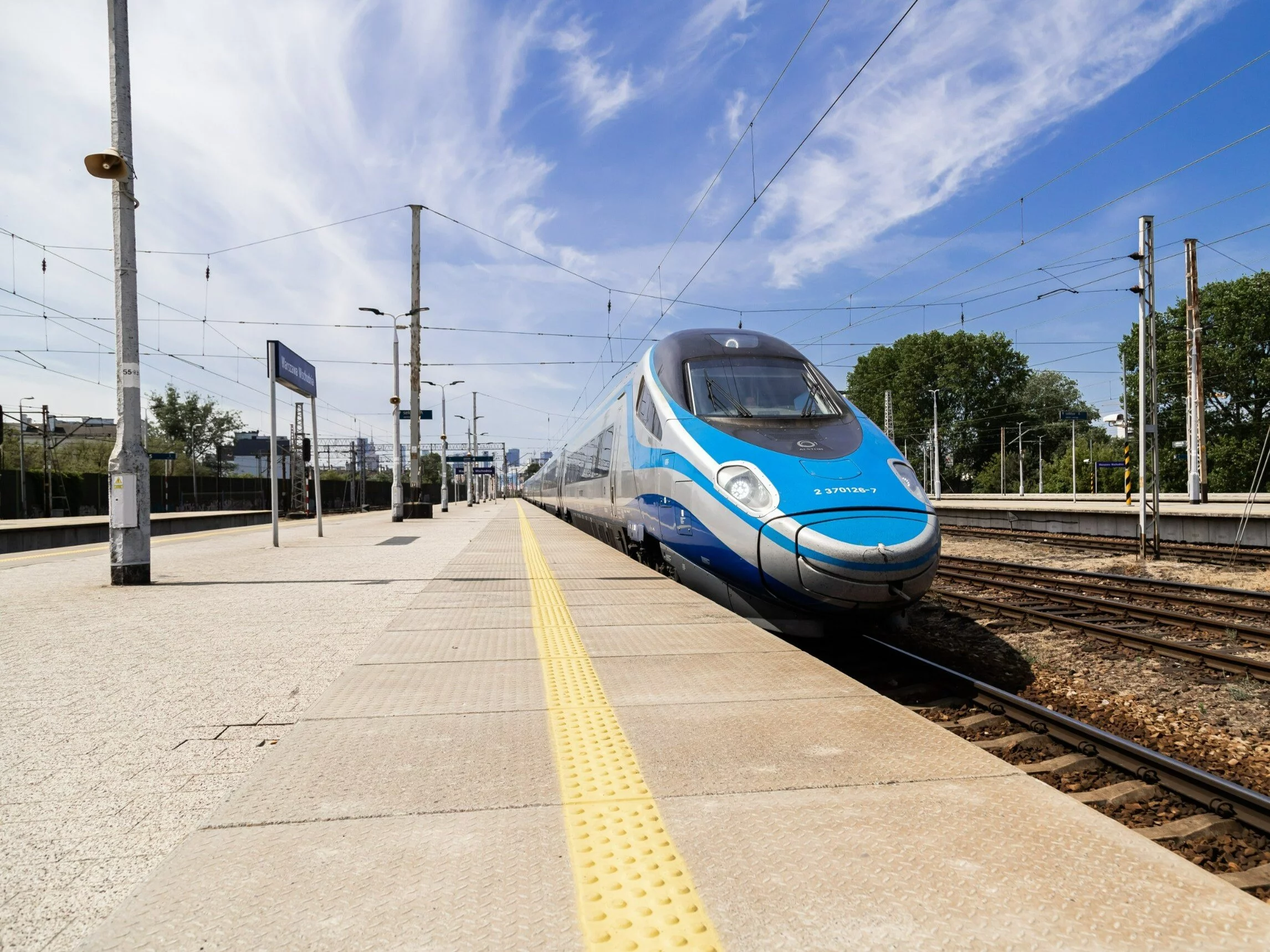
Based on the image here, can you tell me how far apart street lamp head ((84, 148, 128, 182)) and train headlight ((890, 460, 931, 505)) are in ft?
27.8

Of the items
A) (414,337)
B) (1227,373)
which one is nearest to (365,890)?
(414,337)

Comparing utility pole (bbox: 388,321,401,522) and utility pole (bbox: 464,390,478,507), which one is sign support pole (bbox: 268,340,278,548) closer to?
utility pole (bbox: 388,321,401,522)

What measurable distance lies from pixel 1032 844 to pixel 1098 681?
170 inches

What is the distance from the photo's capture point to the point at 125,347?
29.1 feet

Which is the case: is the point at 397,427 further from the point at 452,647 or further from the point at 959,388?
the point at 959,388

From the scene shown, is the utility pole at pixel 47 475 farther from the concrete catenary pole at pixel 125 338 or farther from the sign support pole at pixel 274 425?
the concrete catenary pole at pixel 125 338

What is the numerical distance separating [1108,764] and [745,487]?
2.68 meters

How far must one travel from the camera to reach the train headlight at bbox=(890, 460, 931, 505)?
566 cm

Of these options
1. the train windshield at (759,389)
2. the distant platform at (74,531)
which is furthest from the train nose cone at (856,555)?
the distant platform at (74,531)

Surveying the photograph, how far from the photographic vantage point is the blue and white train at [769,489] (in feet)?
16.5

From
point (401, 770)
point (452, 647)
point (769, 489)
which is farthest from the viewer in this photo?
point (769, 489)

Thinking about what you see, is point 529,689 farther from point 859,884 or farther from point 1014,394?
point 1014,394

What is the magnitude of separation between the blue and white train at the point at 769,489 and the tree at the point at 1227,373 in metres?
45.8

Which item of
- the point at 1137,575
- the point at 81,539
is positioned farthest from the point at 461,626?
the point at 81,539
